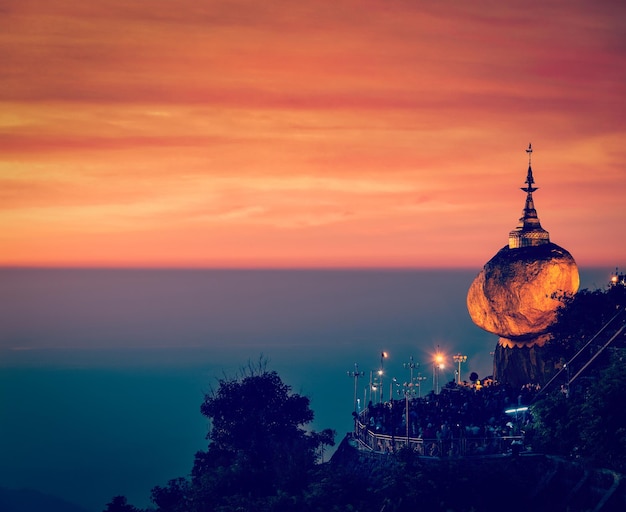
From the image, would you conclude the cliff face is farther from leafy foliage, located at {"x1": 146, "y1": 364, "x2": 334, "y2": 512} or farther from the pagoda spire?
leafy foliage, located at {"x1": 146, "y1": 364, "x2": 334, "y2": 512}

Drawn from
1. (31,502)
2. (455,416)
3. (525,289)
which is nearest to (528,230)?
(525,289)

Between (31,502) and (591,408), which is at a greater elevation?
(31,502)

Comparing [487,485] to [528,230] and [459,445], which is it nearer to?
[459,445]

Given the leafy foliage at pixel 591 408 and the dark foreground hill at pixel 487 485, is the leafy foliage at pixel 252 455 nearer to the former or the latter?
Answer: the dark foreground hill at pixel 487 485

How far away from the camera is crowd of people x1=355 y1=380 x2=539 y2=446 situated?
42.0m

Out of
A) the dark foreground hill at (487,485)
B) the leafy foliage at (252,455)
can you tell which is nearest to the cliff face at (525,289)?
the leafy foliage at (252,455)

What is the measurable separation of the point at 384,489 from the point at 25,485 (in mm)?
175250

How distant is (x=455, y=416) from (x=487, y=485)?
7.27 meters

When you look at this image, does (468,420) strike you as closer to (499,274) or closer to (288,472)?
(288,472)

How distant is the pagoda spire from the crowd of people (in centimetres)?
1201

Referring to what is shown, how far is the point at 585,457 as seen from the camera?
37.2 metres

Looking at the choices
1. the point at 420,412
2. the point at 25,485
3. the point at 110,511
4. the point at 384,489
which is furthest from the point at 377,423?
the point at 25,485

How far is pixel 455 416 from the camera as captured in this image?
4406 centimetres

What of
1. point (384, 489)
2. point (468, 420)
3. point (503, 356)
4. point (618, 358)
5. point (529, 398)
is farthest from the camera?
point (503, 356)
